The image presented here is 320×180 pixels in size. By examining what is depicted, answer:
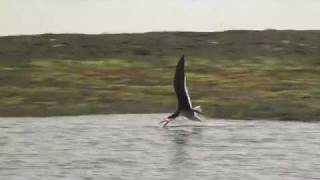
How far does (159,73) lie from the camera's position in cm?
2617

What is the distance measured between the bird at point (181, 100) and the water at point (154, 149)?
0.22 metres

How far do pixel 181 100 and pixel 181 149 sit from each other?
2699 mm

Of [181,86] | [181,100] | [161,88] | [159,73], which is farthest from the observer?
[159,73]

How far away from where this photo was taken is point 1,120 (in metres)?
20.5

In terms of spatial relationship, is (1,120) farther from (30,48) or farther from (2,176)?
(30,48)

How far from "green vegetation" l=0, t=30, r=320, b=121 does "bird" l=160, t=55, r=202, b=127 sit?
151cm

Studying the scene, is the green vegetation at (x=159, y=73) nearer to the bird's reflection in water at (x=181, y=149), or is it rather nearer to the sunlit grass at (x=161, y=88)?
the sunlit grass at (x=161, y=88)

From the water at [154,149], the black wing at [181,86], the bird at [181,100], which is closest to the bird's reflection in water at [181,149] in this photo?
the water at [154,149]

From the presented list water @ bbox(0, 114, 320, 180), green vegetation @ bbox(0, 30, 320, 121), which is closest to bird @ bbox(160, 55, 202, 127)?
water @ bbox(0, 114, 320, 180)

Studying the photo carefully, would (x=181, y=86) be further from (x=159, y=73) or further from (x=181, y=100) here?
(x=159, y=73)

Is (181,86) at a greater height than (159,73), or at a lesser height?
lesser

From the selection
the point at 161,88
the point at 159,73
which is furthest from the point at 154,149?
the point at 159,73

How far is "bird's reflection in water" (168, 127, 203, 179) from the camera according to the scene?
48.3 ft

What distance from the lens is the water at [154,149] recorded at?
47.5 ft
